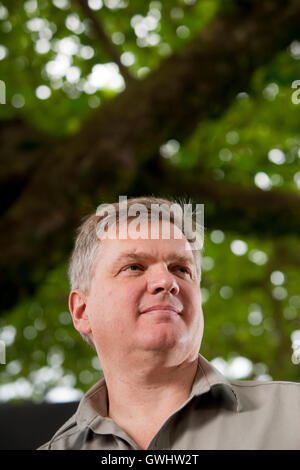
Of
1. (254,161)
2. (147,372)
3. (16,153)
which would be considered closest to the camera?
(147,372)

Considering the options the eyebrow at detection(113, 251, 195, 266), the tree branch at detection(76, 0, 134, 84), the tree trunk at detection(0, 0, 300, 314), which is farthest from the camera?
the tree branch at detection(76, 0, 134, 84)

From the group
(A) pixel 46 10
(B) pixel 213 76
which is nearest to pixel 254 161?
(B) pixel 213 76

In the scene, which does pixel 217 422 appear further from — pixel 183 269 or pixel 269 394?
pixel 183 269

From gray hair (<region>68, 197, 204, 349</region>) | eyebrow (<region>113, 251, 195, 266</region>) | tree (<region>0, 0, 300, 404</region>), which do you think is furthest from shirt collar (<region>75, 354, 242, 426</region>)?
tree (<region>0, 0, 300, 404</region>)

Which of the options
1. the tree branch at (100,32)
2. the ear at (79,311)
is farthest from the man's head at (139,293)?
the tree branch at (100,32)

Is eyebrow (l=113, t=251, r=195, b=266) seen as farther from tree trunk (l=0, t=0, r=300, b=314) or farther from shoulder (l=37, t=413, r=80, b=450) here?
tree trunk (l=0, t=0, r=300, b=314)

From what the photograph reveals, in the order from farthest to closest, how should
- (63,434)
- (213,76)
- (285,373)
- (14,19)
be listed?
(285,373) → (14,19) → (213,76) → (63,434)

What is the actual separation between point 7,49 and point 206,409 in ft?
12.2

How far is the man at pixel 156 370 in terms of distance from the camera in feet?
3.87

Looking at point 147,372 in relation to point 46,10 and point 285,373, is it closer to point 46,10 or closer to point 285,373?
point 46,10

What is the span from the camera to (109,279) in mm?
1271

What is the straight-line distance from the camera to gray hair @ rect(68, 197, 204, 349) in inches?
53.2

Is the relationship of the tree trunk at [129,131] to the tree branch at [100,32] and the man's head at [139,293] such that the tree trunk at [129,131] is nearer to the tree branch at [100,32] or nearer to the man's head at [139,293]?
the tree branch at [100,32]

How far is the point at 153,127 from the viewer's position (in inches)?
120
